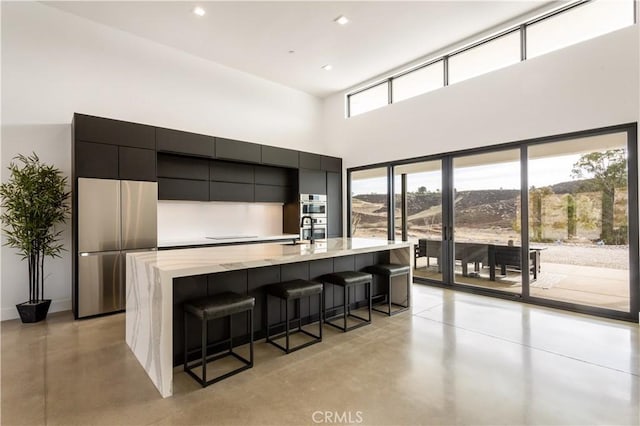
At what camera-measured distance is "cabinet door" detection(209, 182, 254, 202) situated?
215 inches

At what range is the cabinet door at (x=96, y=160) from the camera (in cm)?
379

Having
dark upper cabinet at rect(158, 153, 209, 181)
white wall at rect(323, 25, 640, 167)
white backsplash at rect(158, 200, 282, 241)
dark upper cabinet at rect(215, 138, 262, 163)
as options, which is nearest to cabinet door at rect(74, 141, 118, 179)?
dark upper cabinet at rect(158, 153, 209, 181)

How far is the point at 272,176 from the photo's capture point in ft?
20.6

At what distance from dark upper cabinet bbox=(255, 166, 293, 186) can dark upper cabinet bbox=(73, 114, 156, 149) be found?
2057mm

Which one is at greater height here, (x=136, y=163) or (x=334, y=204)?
(x=136, y=163)

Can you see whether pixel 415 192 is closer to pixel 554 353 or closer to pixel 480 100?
pixel 480 100

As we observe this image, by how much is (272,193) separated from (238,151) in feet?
4.02

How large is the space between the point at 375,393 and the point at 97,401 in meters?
1.88

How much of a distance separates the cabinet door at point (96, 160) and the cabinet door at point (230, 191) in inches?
63.2

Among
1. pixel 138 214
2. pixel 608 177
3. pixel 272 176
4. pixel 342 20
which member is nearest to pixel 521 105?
pixel 608 177

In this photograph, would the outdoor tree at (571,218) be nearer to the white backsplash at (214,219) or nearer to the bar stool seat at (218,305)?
the bar stool seat at (218,305)

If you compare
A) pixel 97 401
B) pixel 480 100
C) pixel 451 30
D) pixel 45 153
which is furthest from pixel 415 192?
pixel 45 153

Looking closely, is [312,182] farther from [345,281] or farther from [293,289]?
[293,289]

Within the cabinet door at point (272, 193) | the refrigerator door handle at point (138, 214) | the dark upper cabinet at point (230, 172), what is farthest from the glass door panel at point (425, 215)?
the refrigerator door handle at point (138, 214)
